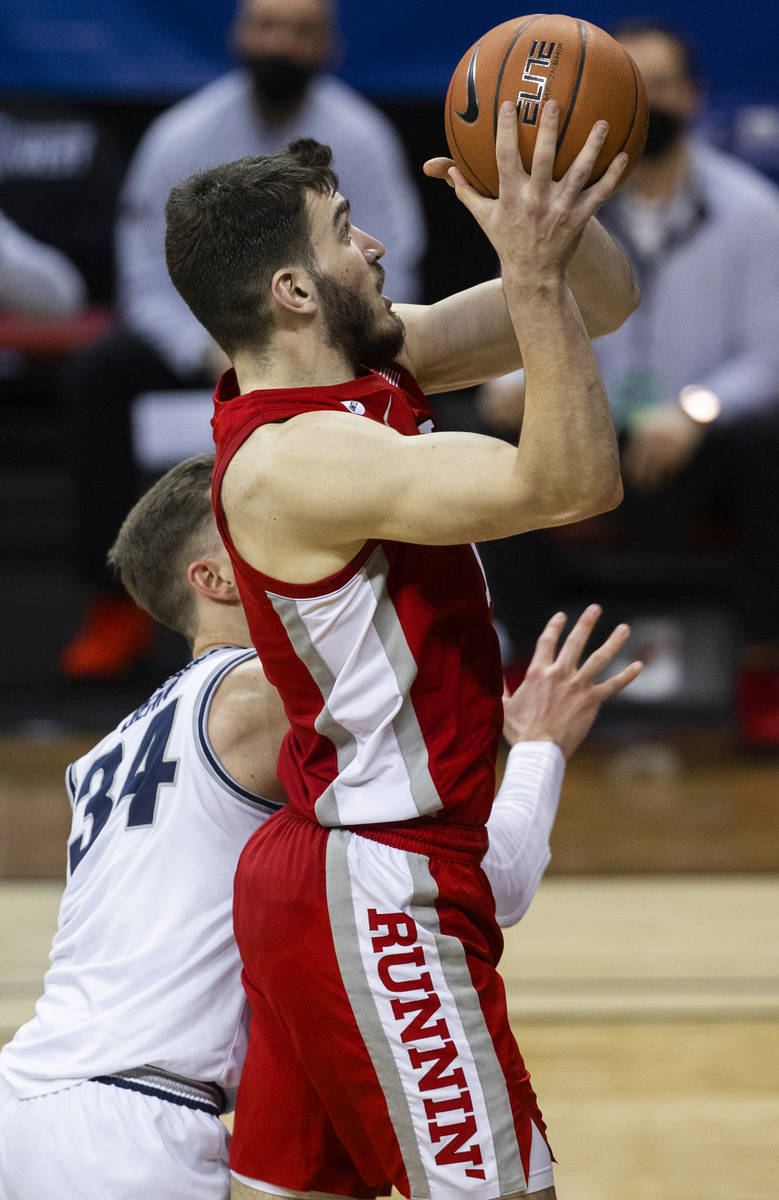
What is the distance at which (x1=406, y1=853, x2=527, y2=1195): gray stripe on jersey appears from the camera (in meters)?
1.89

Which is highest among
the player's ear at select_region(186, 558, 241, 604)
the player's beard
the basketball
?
the basketball

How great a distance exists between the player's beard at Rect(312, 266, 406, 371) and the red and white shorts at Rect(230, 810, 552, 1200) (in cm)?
64

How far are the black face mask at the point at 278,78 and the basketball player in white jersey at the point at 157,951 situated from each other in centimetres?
474

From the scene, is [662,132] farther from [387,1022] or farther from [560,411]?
[387,1022]

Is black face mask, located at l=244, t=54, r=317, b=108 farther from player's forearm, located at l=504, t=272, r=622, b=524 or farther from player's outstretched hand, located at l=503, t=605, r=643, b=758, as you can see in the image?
player's forearm, located at l=504, t=272, r=622, b=524

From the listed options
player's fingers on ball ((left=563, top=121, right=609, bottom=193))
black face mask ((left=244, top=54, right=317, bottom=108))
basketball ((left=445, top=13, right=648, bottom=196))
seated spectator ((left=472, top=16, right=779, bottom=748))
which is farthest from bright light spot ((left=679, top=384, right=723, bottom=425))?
player's fingers on ball ((left=563, top=121, right=609, bottom=193))

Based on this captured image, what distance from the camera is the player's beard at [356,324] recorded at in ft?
6.50

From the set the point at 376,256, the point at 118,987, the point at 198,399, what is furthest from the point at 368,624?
the point at 198,399

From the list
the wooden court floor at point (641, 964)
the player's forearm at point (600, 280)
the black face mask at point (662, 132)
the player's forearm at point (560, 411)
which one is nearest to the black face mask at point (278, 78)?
the black face mask at point (662, 132)

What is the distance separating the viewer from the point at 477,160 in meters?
1.97

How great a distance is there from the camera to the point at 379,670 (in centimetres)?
192

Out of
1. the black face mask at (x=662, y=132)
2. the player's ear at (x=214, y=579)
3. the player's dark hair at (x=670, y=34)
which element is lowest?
the player's ear at (x=214, y=579)

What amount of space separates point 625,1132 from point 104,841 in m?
1.29

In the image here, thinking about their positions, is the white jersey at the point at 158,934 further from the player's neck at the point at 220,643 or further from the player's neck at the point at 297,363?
the player's neck at the point at 297,363
